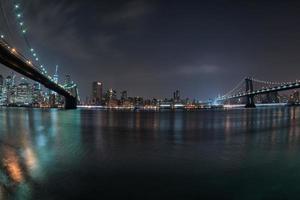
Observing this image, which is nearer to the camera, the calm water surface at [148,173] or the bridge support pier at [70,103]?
the calm water surface at [148,173]

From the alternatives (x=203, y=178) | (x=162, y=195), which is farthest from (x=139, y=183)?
(x=203, y=178)

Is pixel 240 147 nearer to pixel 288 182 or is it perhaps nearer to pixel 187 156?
pixel 187 156

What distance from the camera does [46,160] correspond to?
1365cm

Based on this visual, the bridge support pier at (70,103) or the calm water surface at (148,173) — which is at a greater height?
the bridge support pier at (70,103)

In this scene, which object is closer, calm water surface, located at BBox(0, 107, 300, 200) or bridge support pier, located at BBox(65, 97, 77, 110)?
calm water surface, located at BBox(0, 107, 300, 200)

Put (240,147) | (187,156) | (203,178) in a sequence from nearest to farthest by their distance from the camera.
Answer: (203,178)
(187,156)
(240,147)

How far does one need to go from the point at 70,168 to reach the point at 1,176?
2.48 meters

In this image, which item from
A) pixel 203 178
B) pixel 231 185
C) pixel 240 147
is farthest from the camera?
pixel 240 147

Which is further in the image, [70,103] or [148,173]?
[70,103]

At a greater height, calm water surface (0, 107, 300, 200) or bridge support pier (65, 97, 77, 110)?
bridge support pier (65, 97, 77, 110)

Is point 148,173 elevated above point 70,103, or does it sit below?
below

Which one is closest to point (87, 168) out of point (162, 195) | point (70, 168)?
point (70, 168)

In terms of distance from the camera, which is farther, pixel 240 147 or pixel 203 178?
pixel 240 147

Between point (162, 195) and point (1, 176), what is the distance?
5.29 m
